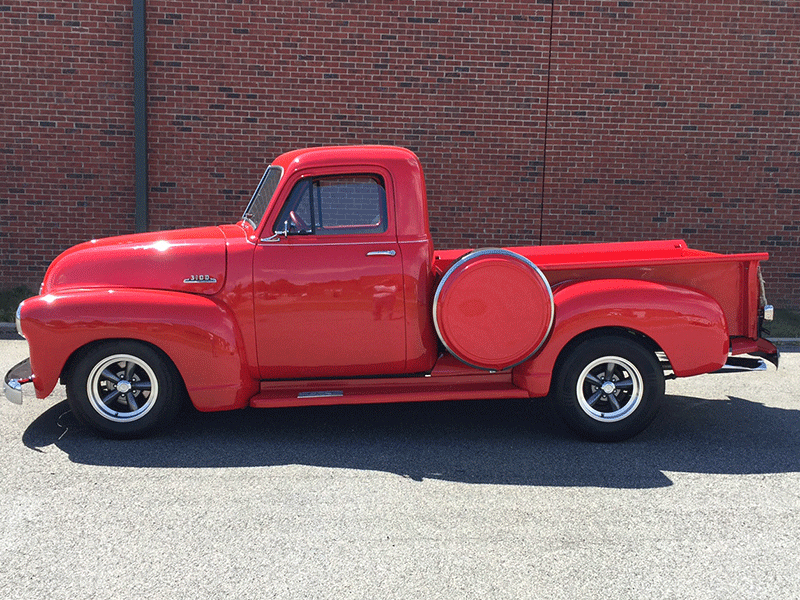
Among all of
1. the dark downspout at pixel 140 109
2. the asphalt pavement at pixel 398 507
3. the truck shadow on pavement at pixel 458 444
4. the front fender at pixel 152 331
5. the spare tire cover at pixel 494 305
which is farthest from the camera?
the dark downspout at pixel 140 109

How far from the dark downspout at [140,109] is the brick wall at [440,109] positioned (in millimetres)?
131

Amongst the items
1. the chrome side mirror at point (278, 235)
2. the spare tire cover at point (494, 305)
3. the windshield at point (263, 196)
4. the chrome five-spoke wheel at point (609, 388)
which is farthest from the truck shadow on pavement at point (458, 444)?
the windshield at point (263, 196)

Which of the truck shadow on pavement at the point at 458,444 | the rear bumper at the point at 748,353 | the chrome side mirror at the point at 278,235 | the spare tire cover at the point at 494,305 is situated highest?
the chrome side mirror at the point at 278,235

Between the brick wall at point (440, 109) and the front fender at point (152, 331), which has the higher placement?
the brick wall at point (440, 109)

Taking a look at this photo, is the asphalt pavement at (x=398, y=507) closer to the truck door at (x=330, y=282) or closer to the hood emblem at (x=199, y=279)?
the truck door at (x=330, y=282)

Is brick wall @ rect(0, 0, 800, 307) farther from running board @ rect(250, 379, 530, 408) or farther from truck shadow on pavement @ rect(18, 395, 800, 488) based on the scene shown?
running board @ rect(250, 379, 530, 408)

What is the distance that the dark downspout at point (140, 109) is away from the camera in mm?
9602

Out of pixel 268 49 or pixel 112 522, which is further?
pixel 268 49

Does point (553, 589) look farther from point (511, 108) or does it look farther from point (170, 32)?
point (170, 32)

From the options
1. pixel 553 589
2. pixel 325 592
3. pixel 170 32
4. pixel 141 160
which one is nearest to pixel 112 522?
pixel 325 592

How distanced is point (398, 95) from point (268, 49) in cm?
174

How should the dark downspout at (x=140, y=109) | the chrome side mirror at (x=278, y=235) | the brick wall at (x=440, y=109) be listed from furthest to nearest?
the brick wall at (x=440, y=109) → the dark downspout at (x=140, y=109) → the chrome side mirror at (x=278, y=235)

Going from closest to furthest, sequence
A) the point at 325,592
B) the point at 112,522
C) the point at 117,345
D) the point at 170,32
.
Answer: the point at 325,592 → the point at 112,522 → the point at 117,345 → the point at 170,32

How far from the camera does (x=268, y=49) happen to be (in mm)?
9812
